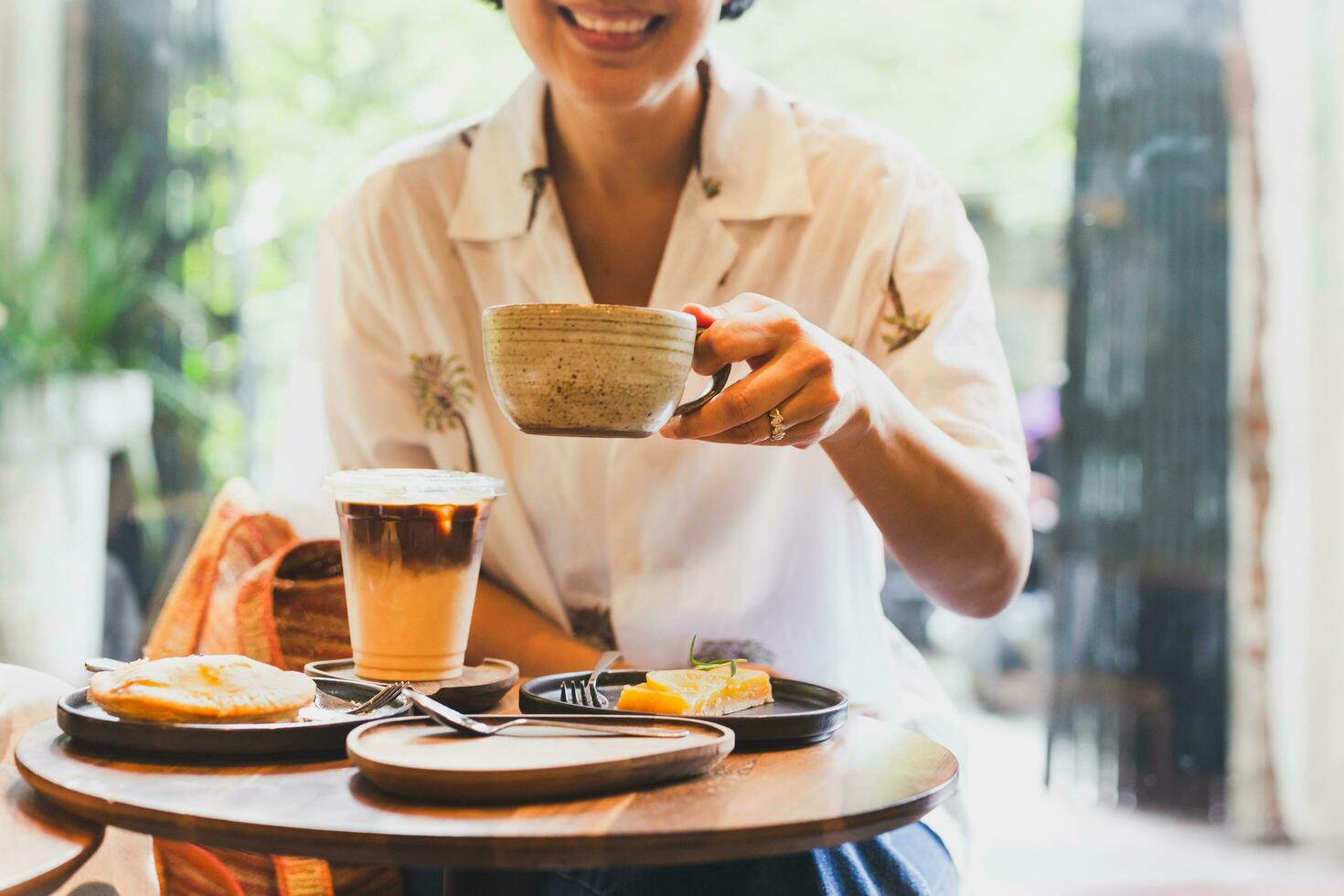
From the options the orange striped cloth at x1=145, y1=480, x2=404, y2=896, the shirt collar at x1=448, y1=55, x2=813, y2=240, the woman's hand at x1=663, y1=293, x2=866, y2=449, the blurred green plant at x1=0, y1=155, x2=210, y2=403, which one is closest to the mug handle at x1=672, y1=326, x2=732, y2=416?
the woman's hand at x1=663, y1=293, x2=866, y2=449

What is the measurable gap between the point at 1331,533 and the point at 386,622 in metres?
3.22

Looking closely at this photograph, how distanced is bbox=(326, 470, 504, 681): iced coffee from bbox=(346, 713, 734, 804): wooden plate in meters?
0.22

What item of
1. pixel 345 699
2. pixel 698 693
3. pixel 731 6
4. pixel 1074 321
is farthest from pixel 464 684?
pixel 1074 321

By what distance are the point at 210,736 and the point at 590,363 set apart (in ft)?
1.23

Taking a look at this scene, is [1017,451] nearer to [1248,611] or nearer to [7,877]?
[7,877]

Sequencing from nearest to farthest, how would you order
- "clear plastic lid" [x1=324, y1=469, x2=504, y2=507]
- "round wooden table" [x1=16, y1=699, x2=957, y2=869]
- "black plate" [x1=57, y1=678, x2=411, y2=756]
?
"round wooden table" [x1=16, y1=699, x2=957, y2=869], "black plate" [x1=57, y1=678, x2=411, y2=756], "clear plastic lid" [x1=324, y1=469, x2=504, y2=507]

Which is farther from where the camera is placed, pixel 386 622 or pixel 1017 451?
pixel 1017 451

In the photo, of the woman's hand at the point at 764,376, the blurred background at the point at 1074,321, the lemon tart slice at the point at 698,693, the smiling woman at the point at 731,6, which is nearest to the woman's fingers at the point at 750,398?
the woman's hand at the point at 764,376

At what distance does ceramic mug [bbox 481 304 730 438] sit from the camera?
3.17ft

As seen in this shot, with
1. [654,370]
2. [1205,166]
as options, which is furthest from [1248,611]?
[654,370]

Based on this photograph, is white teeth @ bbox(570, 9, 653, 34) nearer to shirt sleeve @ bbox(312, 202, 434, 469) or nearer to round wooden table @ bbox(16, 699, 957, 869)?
shirt sleeve @ bbox(312, 202, 434, 469)

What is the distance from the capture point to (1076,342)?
364 centimetres

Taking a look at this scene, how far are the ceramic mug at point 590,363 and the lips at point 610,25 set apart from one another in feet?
2.04

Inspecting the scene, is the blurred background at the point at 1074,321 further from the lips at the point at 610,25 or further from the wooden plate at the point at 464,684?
the wooden plate at the point at 464,684
